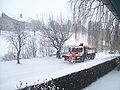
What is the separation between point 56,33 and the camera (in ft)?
124

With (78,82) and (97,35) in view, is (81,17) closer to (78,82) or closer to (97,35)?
(97,35)

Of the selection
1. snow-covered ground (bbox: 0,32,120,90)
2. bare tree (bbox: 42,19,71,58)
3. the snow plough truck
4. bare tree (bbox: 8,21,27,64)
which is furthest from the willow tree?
bare tree (bbox: 42,19,71,58)

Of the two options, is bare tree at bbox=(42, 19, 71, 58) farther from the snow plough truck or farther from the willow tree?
the willow tree

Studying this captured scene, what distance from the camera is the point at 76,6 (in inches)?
303

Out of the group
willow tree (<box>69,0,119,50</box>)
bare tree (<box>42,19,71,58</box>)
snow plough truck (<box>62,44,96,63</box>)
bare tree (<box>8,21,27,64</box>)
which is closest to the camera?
willow tree (<box>69,0,119,50</box>)

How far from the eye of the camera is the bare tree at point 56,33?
37.6m

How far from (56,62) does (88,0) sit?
85.9ft

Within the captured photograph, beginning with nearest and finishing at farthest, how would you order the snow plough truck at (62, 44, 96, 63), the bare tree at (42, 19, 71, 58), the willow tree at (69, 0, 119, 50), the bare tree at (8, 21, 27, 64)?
the willow tree at (69, 0, 119, 50) < the snow plough truck at (62, 44, 96, 63) < the bare tree at (8, 21, 27, 64) < the bare tree at (42, 19, 71, 58)

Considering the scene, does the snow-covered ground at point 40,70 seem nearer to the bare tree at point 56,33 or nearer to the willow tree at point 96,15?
the willow tree at point 96,15

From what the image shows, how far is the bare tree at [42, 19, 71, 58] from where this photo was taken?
1481 inches

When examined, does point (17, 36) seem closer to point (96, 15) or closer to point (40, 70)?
point (40, 70)

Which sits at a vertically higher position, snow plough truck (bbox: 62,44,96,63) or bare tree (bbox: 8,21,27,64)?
bare tree (bbox: 8,21,27,64)

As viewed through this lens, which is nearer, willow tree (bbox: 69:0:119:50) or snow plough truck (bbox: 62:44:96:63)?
willow tree (bbox: 69:0:119:50)

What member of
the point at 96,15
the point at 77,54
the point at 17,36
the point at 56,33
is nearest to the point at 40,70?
the point at 77,54
